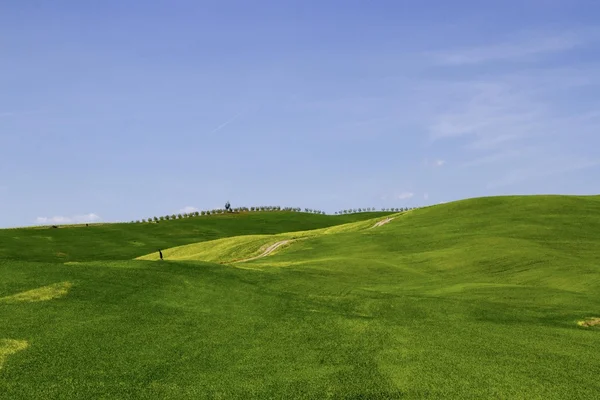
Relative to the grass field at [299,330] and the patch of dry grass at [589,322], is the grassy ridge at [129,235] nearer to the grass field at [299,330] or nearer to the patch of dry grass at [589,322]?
the grass field at [299,330]

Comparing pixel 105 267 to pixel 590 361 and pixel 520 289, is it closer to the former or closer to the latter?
pixel 590 361

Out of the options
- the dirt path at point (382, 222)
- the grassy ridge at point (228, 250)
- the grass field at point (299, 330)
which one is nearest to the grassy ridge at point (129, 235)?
the grassy ridge at point (228, 250)

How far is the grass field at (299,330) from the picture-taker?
17156 millimetres

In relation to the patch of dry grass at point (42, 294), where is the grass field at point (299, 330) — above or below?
below

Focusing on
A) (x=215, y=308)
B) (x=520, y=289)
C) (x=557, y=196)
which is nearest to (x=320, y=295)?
(x=215, y=308)

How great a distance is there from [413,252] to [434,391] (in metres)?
41.6

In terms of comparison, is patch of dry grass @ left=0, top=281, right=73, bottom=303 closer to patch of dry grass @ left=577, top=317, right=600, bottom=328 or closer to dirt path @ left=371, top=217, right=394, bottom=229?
patch of dry grass @ left=577, top=317, right=600, bottom=328

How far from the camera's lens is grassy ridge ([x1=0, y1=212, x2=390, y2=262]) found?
317 feet

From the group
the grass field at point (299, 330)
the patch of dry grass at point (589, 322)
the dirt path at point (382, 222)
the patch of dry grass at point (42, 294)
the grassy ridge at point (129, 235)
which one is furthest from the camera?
the grassy ridge at point (129, 235)

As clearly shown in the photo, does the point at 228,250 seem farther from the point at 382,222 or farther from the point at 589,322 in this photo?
the point at 589,322

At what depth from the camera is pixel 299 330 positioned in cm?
2297

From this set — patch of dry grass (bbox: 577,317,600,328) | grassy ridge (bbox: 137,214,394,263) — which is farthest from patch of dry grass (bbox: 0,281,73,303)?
grassy ridge (bbox: 137,214,394,263)

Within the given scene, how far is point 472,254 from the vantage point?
171ft

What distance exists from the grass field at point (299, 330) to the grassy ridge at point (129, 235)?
64.4 metres
